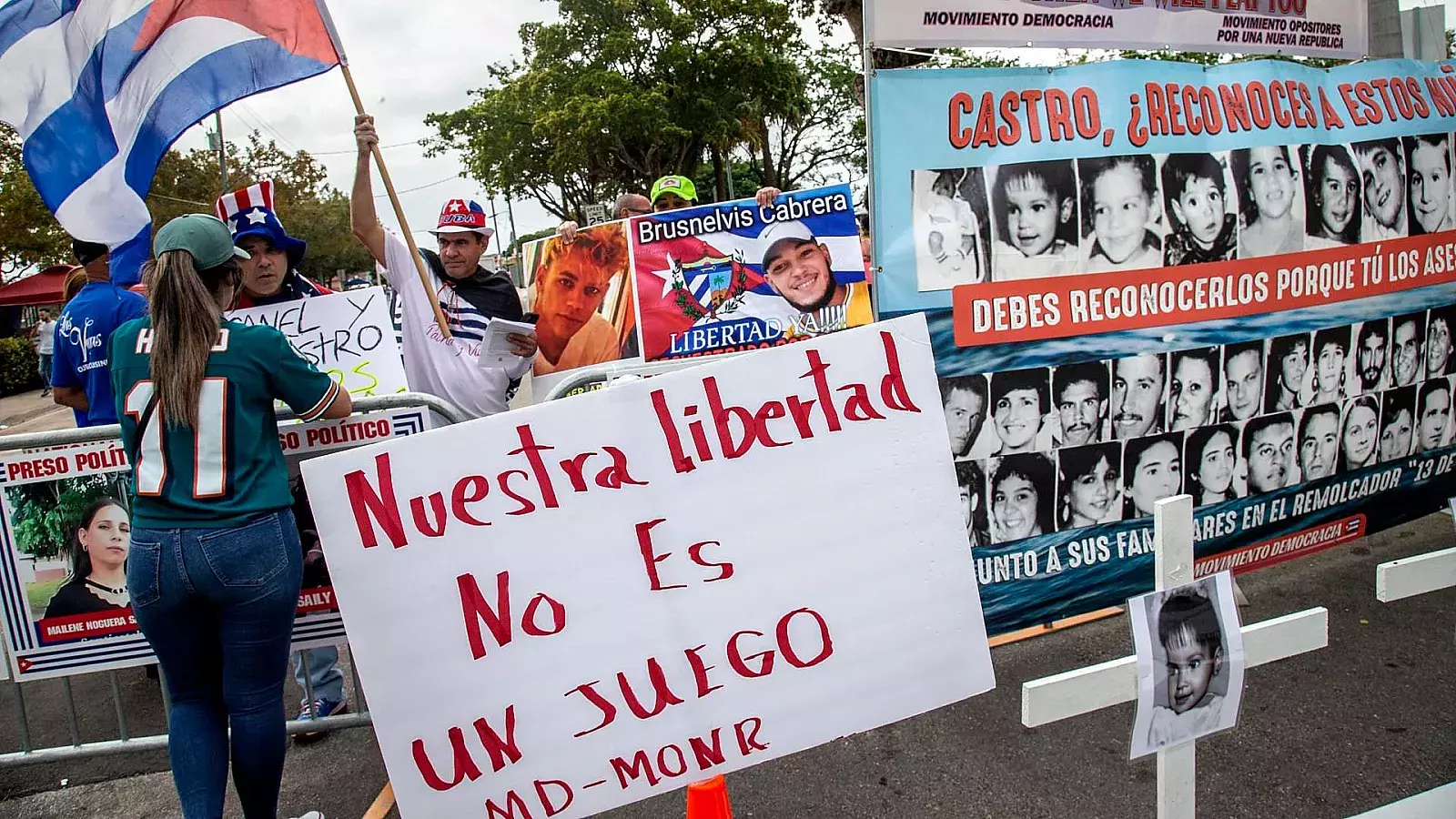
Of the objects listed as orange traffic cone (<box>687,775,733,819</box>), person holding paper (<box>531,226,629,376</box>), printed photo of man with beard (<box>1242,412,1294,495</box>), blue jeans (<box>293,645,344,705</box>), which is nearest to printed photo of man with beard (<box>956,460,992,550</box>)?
printed photo of man with beard (<box>1242,412,1294,495</box>)

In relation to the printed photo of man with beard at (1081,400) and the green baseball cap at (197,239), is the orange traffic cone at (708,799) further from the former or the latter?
the green baseball cap at (197,239)

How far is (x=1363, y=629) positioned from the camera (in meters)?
3.87

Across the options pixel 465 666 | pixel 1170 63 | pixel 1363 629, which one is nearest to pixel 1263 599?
pixel 1363 629

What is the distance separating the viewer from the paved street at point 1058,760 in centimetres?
286

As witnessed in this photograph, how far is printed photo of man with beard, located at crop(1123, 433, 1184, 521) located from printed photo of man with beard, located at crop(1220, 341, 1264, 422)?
9.3 inches

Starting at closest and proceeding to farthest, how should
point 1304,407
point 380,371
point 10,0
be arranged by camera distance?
point 10,0 < point 1304,407 < point 380,371

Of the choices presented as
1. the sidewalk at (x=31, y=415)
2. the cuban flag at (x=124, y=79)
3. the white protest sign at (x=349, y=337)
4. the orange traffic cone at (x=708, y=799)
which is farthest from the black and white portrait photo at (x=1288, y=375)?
the sidewalk at (x=31, y=415)

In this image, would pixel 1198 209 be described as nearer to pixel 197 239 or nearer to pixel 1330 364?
pixel 1330 364

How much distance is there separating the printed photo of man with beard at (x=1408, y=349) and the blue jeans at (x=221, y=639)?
3886mm

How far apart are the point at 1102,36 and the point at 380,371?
3015 mm

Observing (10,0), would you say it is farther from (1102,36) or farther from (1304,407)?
(1304,407)

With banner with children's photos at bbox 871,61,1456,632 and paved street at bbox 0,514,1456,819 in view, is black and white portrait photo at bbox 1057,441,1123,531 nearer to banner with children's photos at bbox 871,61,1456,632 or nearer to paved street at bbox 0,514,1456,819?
banner with children's photos at bbox 871,61,1456,632

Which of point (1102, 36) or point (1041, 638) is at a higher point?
point (1102, 36)

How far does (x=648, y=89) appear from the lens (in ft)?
107
